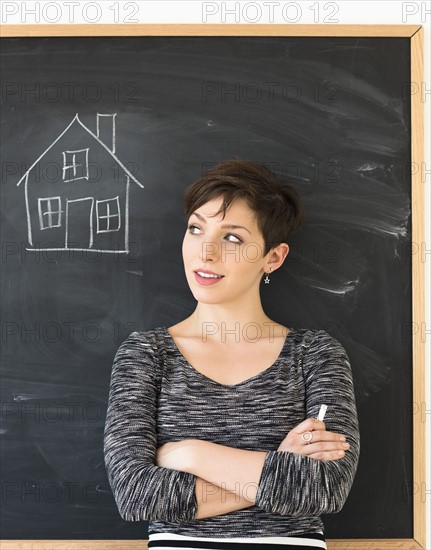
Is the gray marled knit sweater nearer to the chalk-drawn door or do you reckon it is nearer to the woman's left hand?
the woman's left hand

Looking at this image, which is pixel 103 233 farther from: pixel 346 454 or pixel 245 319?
pixel 346 454

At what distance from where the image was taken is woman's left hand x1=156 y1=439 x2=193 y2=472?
1.51m

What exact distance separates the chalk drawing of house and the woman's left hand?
2.00 ft

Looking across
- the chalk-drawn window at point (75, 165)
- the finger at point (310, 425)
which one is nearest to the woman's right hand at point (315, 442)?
the finger at point (310, 425)

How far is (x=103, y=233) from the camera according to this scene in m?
1.93

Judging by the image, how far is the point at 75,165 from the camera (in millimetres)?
1931

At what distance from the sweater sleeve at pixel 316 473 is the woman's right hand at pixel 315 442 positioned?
0.06ft

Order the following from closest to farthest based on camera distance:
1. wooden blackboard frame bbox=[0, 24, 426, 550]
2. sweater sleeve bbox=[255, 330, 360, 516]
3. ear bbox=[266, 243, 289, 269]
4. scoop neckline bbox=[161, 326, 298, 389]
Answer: sweater sleeve bbox=[255, 330, 360, 516]
scoop neckline bbox=[161, 326, 298, 389]
ear bbox=[266, 243, 289, 269]
wooden blackboard frame bbox=[0, 24, 426, 550]

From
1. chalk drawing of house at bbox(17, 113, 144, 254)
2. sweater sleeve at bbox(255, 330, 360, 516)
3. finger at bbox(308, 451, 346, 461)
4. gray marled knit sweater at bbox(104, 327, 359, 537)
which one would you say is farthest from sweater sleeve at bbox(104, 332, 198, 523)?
chalk drawing of house at bbox(17, 113, 144, 254)

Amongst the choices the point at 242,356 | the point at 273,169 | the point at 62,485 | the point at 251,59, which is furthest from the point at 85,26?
the point at 62,485

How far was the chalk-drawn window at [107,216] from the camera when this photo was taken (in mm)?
1927

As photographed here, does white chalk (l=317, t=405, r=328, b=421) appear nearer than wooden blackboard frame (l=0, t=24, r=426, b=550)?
Yes

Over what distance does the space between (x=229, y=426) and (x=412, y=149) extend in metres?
0.97

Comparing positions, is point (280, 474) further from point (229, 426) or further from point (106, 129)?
point (106, 129)
